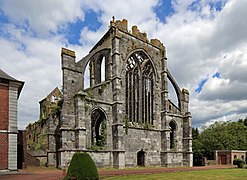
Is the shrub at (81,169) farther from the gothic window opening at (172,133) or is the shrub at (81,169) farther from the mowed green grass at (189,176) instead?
the gothic window opening at (172,133)

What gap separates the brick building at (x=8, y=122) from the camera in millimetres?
17922

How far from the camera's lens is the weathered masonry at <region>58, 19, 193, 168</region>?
2475 centimetres

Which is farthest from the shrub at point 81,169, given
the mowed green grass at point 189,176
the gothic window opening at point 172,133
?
the gothic window opening at point 172,133

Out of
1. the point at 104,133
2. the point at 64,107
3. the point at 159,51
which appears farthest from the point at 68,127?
the point at 159,51

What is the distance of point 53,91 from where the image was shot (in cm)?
3916

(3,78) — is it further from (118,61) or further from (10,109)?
(118,61)

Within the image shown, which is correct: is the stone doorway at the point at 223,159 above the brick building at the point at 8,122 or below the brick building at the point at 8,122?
below

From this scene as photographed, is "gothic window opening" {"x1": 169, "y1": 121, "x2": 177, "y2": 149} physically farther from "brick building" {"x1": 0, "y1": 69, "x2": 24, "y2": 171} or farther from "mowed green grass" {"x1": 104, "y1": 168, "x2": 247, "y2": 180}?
"brick building" {"x1": 0, "y1": 69, "x2": 24, "y2": 171}

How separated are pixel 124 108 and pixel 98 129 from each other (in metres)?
4.31

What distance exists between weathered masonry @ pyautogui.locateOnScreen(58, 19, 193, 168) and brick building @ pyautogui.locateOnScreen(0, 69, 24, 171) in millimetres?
5475

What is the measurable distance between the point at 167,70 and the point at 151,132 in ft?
29.1

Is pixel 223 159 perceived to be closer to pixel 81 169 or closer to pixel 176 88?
pixel 176 88

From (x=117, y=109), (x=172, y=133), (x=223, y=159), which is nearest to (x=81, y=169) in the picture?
(x=117, y=109)

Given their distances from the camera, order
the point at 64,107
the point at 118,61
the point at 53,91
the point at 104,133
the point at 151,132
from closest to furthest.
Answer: the point at 64,107 → the point at 104,133 → the point at 118,61 → the point at 151,132 → the point at 53,91
